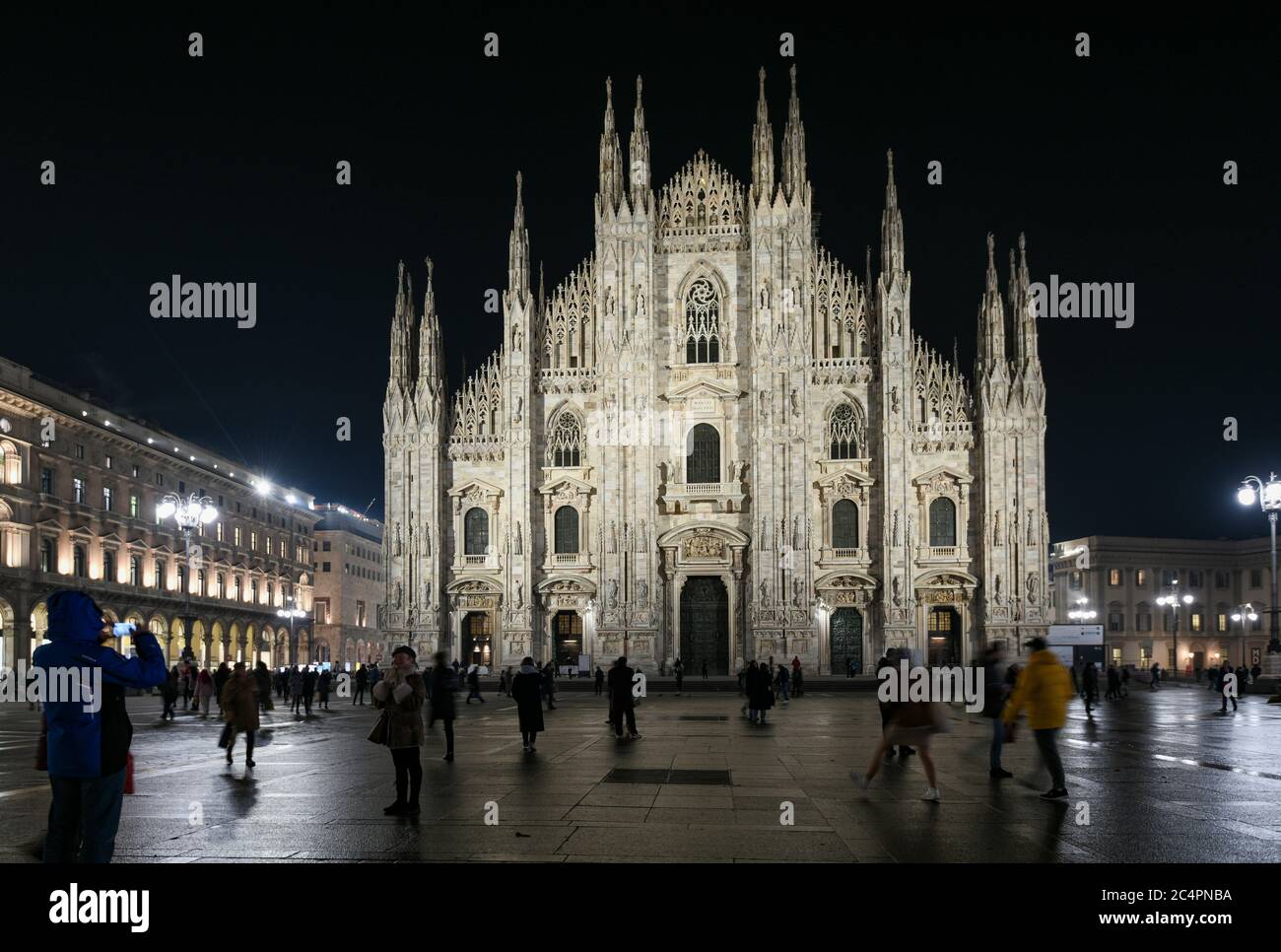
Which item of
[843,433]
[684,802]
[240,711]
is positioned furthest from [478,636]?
[684,802]

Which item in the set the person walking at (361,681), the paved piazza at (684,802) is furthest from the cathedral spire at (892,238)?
the paved piazza at (684,802)

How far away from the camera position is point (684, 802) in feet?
42.4

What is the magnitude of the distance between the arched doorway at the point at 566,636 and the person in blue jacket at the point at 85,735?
164 ft

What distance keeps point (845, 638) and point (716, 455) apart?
10.2m

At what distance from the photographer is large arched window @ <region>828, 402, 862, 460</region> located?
182ft

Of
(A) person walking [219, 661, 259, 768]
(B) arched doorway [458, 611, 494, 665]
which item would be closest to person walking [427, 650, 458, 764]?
(A) person walking [219, 661, 259, 768]

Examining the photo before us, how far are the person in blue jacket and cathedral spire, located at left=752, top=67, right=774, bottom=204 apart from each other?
51.0 metres

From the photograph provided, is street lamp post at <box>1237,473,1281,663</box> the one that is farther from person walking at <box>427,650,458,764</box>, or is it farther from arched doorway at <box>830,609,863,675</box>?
person walking at <box>427,650,458,764</box>

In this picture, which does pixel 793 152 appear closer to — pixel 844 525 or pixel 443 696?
pixel 844 525

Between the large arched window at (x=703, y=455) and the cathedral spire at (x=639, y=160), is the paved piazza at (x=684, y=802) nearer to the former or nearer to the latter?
the large arched window at (x=703, y=455)

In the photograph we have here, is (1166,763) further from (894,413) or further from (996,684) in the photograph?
(894,413)

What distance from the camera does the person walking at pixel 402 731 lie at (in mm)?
11961

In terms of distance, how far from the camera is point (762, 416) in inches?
2144
